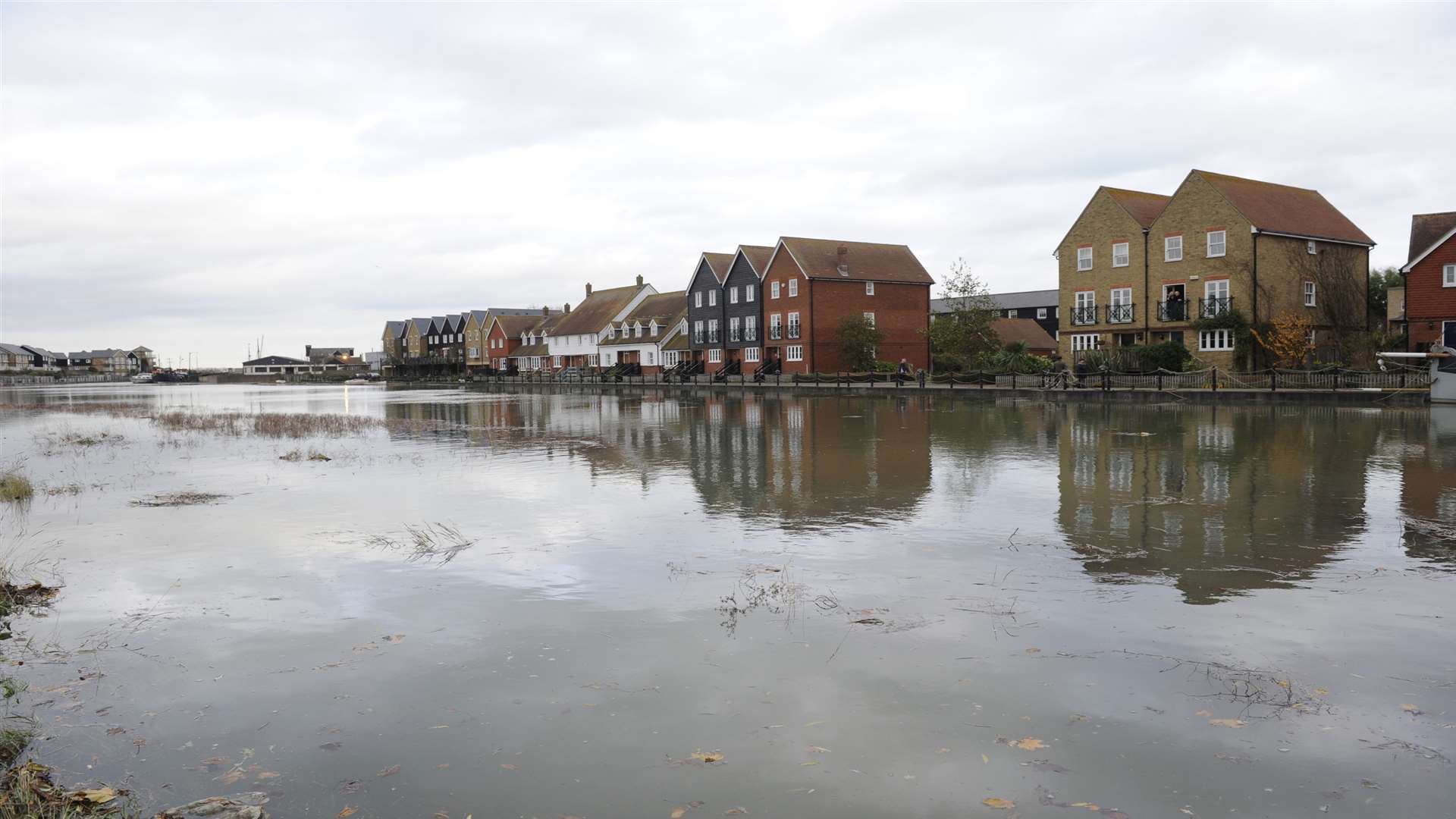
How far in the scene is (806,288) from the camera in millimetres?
65500

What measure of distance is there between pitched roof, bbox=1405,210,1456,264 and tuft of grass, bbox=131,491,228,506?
46772 mm

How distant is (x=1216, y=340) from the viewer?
4834 cm

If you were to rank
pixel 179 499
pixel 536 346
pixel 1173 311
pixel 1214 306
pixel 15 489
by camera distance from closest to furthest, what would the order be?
pixel 179 499
pixel 15 489
pixel 1214 306
pixel 1173 311
pixel 536 346

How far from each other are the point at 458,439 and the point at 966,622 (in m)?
21.4

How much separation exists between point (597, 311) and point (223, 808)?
9711 centimetres

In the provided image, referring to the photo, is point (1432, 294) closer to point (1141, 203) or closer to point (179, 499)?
point (1141, 203)

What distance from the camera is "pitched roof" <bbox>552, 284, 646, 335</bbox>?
97.2 m

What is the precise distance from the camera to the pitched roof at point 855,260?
6675 cm

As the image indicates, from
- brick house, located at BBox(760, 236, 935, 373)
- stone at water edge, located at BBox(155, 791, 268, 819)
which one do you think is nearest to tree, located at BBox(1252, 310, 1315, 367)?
brick house, located at BBox(760, 236, 935, 373)

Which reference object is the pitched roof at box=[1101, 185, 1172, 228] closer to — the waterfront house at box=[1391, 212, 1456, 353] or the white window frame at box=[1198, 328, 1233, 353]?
the white window frame at box=[1198, 328, 1233, 353]

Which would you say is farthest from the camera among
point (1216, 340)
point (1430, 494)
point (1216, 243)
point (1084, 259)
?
point (1084, 259)

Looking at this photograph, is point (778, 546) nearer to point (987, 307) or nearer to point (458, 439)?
point (458, 439)

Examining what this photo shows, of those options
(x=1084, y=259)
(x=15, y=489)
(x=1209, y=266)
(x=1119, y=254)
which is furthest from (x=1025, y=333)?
(x=15, y=489)

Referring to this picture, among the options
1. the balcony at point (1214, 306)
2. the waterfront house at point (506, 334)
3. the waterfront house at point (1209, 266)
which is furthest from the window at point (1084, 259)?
the waterfront house at point (506, 334)
